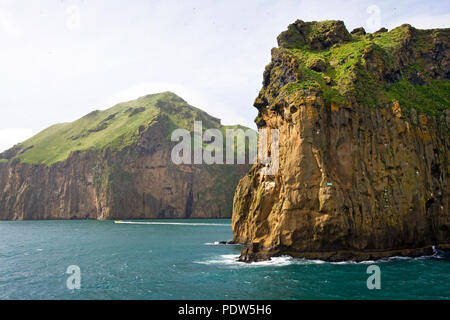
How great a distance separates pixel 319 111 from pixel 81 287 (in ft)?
130

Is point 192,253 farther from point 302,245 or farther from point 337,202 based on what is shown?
point 337,202

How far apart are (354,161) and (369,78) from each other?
1522 centimetres

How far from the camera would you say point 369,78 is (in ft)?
188

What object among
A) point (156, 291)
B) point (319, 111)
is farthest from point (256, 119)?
point (156, 291)

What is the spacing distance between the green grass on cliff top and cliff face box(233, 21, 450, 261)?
21 centimetres

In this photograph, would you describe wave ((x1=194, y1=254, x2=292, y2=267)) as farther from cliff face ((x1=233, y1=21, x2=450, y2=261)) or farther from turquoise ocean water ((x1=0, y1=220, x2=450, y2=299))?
cliff face ((x1=233, y1=21, x2=450, y2=261))

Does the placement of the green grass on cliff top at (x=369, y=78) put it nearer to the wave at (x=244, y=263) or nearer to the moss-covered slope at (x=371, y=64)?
the moss-covered slope at (x=371, y=64)

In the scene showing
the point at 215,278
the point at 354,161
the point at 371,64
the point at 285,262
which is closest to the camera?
the point at 215,278

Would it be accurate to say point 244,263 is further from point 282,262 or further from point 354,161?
point 354,161

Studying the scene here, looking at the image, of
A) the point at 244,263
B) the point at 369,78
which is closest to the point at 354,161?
the point at 369,78

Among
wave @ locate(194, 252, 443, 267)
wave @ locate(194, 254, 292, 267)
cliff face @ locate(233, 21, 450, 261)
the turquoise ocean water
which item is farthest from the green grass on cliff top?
wave @ locate(194, 254, 292, 267)

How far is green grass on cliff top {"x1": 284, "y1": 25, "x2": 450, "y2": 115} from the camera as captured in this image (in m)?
→ 55.4

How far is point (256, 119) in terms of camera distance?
71.4 metres

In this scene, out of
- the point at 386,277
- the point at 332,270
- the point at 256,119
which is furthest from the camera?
the point at 256,119
